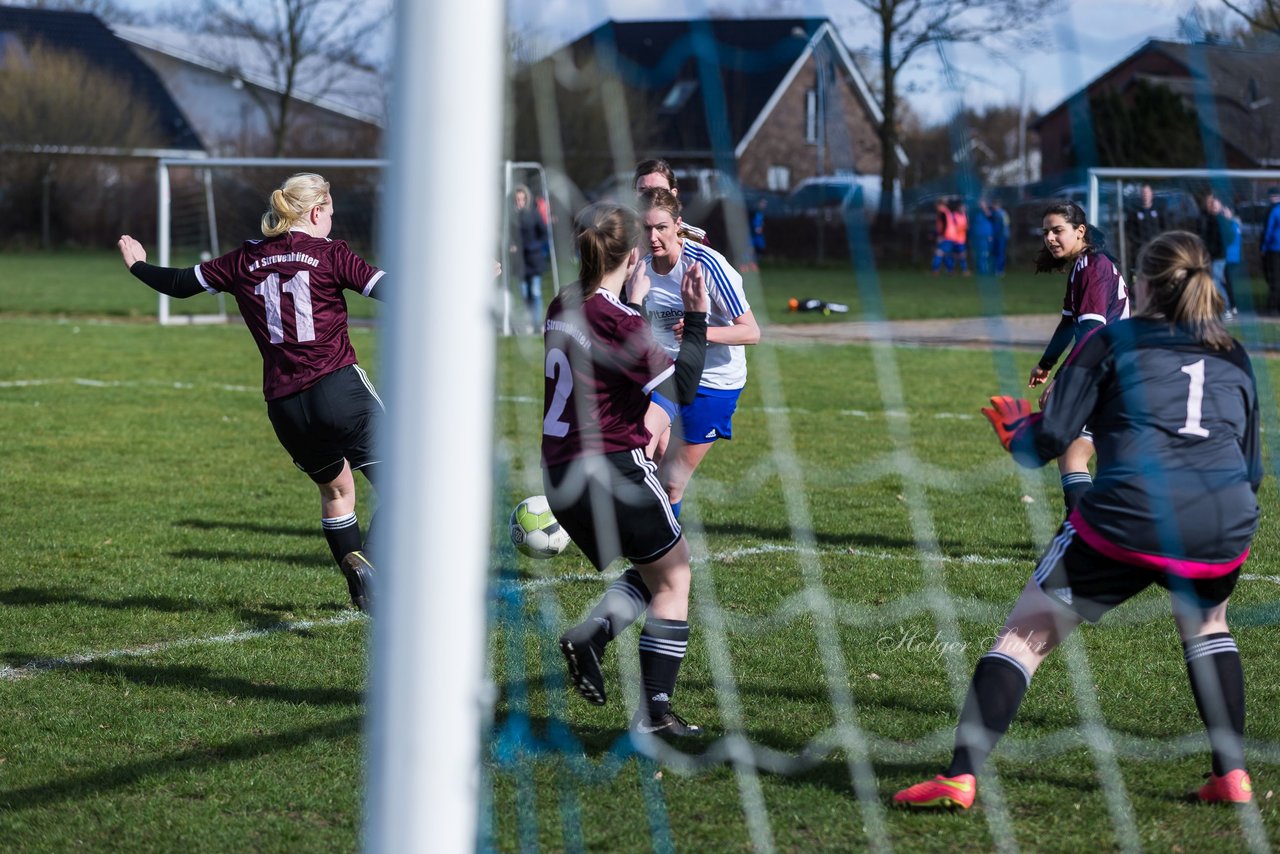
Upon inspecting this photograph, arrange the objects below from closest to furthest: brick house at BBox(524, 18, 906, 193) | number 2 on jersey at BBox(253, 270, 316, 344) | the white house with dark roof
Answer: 1. number 2 on jersey at BBox(253, 270, 316, 344)
2. brick house at BBox(524, 18, 906, 193)
3. the white house with dark roof

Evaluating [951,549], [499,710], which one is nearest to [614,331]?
[499,710]

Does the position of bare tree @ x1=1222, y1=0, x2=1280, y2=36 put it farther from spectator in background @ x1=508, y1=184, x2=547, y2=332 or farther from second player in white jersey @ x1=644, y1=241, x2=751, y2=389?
spectator in background @ x1=508, y1=184, x2=547, y2=332

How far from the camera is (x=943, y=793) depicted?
3.41 metres

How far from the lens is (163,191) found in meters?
18.1

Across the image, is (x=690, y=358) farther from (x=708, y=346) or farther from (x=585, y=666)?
(x=708, y=346)

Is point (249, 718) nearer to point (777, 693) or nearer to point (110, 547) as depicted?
point (777, 693)

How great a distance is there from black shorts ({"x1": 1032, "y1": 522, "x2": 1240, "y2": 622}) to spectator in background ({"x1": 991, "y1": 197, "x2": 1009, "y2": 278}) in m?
13.8

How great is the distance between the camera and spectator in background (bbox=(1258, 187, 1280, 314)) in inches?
642

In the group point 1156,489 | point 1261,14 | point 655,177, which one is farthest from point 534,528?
point 1261,14

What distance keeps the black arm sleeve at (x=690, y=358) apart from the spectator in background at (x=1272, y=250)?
14.2 m

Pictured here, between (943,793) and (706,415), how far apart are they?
2658 mm

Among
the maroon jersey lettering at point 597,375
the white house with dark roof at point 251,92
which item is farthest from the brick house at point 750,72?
the white house with dark roof at point 251,92

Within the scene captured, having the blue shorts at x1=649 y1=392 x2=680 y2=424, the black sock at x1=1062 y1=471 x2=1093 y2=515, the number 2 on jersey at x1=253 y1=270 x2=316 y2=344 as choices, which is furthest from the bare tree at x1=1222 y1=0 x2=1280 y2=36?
the number 2 on jersey at x1=253 y1=270 x2=316 y2=344

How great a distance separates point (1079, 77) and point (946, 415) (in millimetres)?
5556
